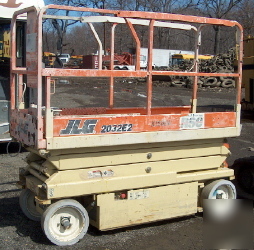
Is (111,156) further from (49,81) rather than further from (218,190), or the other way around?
(218,190)

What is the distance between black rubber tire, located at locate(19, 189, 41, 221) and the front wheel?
80cm

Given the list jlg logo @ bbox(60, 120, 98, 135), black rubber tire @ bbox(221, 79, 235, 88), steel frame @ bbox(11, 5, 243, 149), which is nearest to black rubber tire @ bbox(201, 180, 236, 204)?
steel frame @ bbox(11, 5, 243, 149)

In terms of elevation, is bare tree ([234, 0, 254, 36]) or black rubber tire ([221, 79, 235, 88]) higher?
bare tree ([234, 0, 254, 36])

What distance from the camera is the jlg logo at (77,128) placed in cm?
475

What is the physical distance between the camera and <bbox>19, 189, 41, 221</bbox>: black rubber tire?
5.63m

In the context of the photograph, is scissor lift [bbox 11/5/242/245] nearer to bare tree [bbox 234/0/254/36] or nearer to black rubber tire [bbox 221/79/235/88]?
black rubber tire [bbox 221/79/235/88]

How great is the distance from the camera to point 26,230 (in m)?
5.32

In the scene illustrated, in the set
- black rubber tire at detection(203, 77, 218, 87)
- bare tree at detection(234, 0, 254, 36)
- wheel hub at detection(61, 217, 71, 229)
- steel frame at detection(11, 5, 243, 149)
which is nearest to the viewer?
steel frame at detection(11, 5, 243, 149)

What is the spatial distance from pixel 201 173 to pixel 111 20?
2.34 meters

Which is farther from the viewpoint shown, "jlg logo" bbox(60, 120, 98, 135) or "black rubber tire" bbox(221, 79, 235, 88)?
"black rubber tire" bbox(221, 79, 235, 88)

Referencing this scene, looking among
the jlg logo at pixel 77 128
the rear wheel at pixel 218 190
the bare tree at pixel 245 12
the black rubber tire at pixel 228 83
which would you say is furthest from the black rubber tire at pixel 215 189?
the bare tree at pixel 245 12

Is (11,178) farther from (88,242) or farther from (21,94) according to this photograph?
(88,242)

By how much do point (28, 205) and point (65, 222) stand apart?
3.13ft

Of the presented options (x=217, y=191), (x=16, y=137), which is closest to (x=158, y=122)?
(x=217, y=191)
